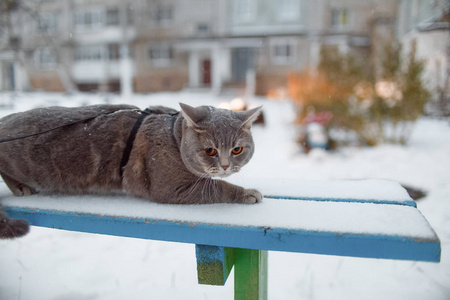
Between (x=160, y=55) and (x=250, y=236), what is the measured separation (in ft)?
71.4

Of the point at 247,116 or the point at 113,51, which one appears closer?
the point at 247,116

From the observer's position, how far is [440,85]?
654cm

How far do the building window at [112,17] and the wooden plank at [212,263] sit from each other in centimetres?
2242

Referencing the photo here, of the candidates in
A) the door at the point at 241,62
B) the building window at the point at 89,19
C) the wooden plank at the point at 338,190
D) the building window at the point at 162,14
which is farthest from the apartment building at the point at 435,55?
the building window at the point at 89,19

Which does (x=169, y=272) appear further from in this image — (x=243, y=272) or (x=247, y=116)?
(x=247, y=116)

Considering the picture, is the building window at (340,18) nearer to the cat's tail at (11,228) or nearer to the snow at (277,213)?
the snow at (277,213)

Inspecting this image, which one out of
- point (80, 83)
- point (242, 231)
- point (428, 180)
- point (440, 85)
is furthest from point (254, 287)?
point (80, 83)

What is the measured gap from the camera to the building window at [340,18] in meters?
19.5

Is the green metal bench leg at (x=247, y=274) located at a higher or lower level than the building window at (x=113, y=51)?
lower

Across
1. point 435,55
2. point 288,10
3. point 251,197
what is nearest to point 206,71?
point 288,10

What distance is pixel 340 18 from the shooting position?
64.2ft

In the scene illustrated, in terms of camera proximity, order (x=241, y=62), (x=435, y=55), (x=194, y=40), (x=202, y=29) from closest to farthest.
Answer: (x=435, y=55)
(x=194, y=40)
(x=241, y=62)
(x=202, y=29)

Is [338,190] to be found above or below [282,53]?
below

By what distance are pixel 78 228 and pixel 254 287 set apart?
0.87 m
